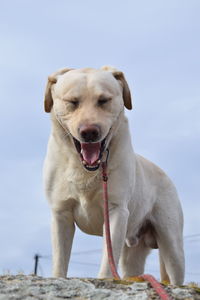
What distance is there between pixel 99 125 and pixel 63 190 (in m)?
1.29

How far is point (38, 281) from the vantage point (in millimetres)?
4305

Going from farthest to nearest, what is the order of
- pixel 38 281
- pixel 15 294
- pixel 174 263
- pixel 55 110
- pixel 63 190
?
1. pixel 174 263
2. pixel 63 190
3. pixel 55 110
4. pixel 38 281
5. pixel 15 294

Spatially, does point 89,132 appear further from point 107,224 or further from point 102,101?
point 107,224

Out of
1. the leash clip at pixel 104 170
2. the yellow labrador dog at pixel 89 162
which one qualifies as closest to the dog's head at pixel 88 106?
the yellow labrador dog at pixel 89 162

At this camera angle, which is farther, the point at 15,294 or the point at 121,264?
the point at 121,264

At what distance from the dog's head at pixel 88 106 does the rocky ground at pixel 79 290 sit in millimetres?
2209

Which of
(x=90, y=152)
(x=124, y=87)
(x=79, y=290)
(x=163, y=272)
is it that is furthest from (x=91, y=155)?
(x=163, y=272)

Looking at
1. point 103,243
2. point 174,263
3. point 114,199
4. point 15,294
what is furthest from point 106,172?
point 15,294

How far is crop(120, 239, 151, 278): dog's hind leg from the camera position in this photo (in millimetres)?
9492

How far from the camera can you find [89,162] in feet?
22.0

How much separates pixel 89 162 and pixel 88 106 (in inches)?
21.8

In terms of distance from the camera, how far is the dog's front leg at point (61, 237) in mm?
7480

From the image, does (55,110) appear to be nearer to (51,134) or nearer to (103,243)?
(51,134)

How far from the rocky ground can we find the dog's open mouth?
235 centimetres
